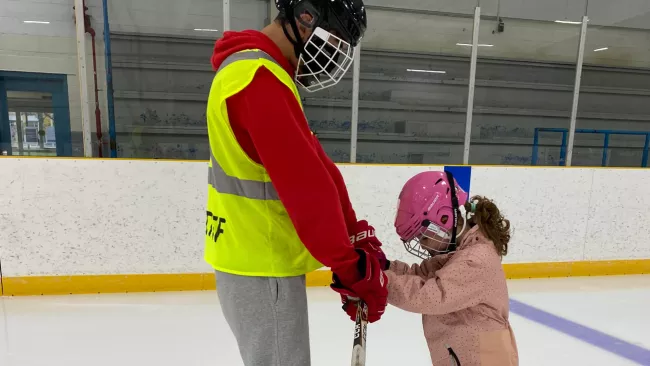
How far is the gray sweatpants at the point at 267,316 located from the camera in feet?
2.73

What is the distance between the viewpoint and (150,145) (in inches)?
135

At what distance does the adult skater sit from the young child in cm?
23

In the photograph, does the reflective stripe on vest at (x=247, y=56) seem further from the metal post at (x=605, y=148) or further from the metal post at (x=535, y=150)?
the metal post at (x=605, y=148)

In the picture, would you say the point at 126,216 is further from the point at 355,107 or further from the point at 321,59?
the point at 321,59

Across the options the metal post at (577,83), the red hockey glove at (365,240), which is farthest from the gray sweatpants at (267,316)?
the metal post at (577,83)

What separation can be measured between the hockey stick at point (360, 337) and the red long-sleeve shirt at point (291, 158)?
174mm

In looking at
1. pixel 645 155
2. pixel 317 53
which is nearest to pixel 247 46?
pixel 317 53

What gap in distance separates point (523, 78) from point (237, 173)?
19.2ft

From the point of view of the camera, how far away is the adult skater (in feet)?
2.33

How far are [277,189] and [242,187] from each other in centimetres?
10

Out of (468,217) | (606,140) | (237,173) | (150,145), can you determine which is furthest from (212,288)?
(606,140)

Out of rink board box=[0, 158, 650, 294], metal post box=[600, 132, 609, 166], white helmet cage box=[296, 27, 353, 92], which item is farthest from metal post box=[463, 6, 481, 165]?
white helmet cage box=[296, 27, 353, 92]

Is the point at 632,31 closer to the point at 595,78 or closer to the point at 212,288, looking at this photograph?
the point at 595,78

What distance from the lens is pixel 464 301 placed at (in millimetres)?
1076
